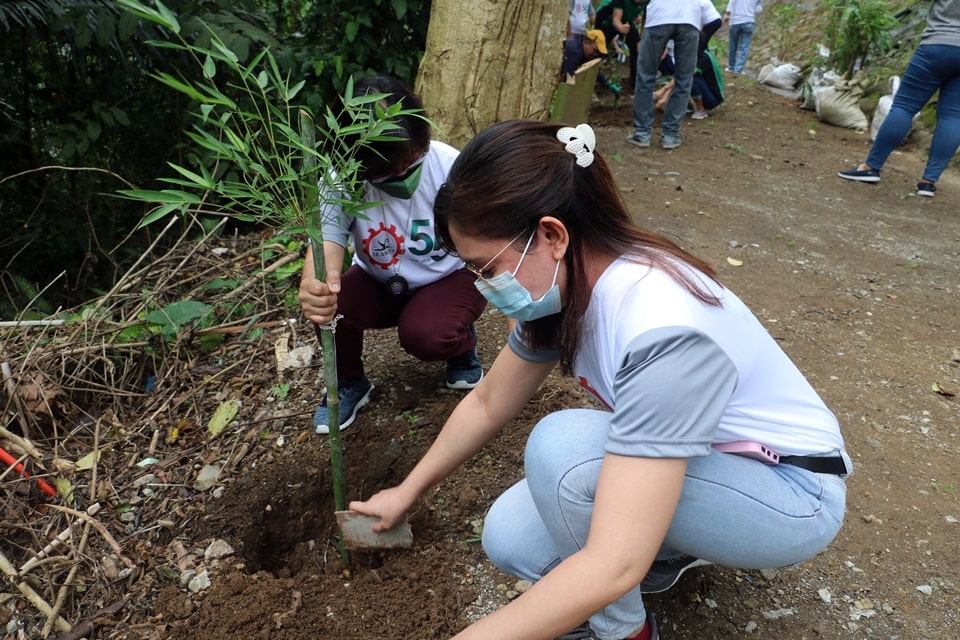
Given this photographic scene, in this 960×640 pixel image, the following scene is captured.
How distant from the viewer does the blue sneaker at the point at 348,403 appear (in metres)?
2.37

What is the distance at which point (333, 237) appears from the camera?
7.06 feet

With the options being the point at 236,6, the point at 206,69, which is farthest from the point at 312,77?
the point at 206,69

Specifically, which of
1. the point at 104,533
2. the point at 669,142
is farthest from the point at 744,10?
the point at 104,533

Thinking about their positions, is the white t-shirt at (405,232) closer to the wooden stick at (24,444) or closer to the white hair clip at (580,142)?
the white hair clip at (580,142)

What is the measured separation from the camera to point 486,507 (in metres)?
2.05

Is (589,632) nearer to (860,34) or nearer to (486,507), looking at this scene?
(486,507)

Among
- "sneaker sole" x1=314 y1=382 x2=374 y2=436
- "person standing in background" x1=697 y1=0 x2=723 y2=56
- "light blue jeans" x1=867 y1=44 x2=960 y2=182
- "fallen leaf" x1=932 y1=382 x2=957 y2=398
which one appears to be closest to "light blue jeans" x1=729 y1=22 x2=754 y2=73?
"person standing in background" x1=697 y1=0 x2=723 y2=56

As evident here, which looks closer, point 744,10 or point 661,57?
point 661,57

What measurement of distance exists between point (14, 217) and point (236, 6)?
2341 millimetres

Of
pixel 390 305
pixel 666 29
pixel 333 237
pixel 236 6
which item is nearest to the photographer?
pixel 333 237

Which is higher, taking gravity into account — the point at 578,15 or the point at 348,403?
the point at 578,15

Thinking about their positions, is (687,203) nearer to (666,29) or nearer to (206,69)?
(666,29)

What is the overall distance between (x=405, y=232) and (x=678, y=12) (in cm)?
423

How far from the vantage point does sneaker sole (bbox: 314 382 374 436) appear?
7.72 ft
